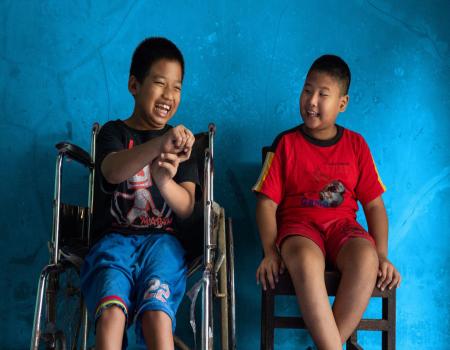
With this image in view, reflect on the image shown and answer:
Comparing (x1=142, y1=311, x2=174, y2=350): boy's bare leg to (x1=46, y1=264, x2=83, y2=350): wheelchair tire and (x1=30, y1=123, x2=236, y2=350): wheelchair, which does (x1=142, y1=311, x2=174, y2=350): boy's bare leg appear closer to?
(x1=30, y1=123, x2=236, y2=350): wheelchair

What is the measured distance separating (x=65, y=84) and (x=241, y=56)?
2.17 ft

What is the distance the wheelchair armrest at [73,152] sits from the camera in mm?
1329

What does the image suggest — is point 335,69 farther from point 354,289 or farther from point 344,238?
point 354,289

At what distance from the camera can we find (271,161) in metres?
1.66

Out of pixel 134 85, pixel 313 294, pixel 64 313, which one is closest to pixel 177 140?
pixel 134 85

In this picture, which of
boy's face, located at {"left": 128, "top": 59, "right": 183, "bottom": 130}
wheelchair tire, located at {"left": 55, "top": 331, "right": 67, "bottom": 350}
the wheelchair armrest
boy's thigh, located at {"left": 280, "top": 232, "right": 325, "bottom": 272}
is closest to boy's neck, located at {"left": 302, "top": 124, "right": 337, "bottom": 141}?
boy's thigh, located at {"left": 280, "top": 232, "right": 325, "bottom": 272}

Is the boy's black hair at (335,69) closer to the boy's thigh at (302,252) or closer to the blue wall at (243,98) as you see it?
the blue wall at (243,98)

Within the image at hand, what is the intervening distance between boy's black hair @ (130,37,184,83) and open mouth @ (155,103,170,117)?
0.32 feet

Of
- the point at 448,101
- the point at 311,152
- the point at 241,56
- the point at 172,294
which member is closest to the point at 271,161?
the point at 311,152

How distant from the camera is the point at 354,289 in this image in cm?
135

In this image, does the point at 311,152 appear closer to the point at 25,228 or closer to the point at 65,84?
the point at 65,84

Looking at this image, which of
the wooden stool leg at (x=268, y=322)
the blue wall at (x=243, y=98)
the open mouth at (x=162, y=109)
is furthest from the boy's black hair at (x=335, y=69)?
the wooden stool leg at (x=268, y=322)

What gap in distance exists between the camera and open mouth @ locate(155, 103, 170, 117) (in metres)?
1.49

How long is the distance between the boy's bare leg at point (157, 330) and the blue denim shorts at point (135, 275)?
14 millimetres
